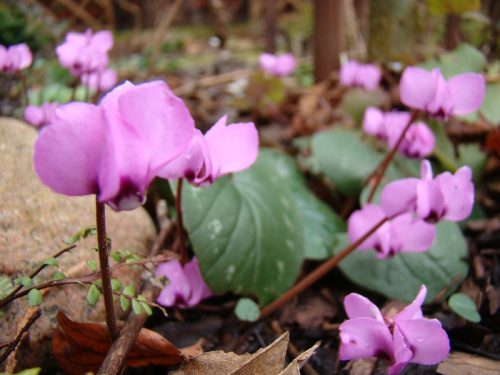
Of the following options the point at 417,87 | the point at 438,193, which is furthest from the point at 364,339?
the point at 417,87

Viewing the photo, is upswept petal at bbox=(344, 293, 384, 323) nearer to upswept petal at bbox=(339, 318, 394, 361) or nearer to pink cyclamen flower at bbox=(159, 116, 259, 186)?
upswept petal at bbox=(339, 318, 394, 361)

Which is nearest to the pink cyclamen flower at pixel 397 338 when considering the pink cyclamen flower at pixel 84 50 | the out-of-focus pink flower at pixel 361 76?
the pink cyclamen flower at pixel 84 50

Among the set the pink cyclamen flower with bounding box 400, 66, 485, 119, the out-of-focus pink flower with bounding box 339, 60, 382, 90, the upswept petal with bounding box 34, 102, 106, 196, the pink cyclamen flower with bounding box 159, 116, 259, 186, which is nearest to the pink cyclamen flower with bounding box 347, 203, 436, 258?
the pink cyclamen flower with bounding box 400, 66, 485, 119

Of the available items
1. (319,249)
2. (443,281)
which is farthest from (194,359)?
(443,281)

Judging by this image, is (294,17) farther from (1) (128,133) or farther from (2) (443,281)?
(1) (128,133)

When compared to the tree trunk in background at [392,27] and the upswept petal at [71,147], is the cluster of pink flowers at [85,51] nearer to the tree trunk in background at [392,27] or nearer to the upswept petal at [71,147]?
the upswept petal at [71,147]

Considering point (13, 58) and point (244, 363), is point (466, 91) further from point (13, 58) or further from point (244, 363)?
point (13, 58)
